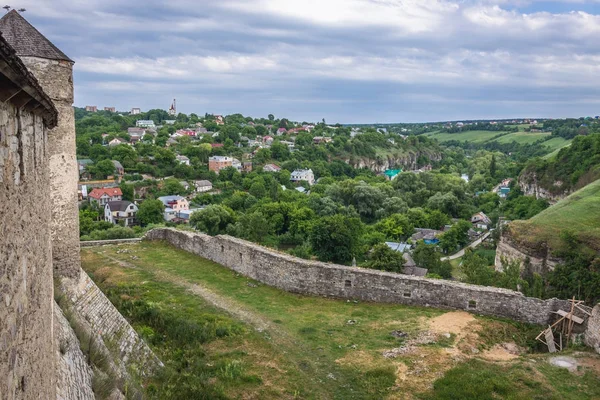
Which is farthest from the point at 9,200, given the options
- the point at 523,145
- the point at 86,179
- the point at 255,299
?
the point at 523,145

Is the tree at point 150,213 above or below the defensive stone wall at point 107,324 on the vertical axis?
below

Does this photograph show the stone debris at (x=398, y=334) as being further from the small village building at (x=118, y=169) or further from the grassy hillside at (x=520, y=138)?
the grassy hillside at (x=520, y=138)

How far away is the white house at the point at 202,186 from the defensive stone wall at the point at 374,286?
2517 inches

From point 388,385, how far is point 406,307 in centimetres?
401

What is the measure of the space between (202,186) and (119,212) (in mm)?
19399

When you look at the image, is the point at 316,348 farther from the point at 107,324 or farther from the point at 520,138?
the point at 520,138

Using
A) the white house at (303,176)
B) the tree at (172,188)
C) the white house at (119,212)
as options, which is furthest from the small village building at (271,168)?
the white house at (119,212)

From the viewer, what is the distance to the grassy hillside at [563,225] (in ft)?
99.6

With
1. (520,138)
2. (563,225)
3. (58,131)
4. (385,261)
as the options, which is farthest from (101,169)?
(520,138)

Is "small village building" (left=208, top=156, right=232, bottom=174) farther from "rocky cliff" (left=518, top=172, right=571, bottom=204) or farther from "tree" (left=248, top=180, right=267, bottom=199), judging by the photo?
"rocky cliff" (left=518, top=172, right=571, bottom=204)

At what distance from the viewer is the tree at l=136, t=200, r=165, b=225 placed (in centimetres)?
6194

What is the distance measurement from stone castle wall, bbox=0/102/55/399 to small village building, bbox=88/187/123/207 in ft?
210

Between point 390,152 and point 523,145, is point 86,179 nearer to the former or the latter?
point 390,152

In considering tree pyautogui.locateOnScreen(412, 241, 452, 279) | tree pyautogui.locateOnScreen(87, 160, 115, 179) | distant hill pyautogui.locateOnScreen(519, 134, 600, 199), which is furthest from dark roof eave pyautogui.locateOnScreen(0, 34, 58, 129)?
tree pyautogui.locateOnScreen(87, 160, 115, 179)
